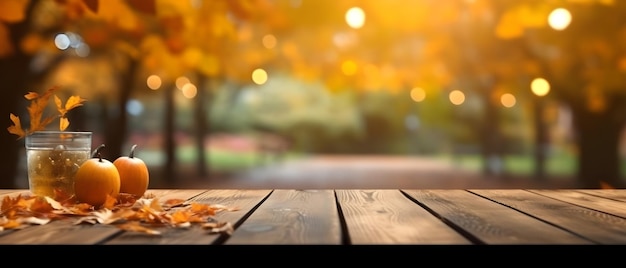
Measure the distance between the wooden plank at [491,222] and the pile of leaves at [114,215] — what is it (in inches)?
22.4

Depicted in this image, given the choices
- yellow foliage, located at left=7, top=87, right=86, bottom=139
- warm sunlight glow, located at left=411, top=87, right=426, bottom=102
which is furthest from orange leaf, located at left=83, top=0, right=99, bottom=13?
warm sunlight glow, located at left=411, top=87, right=426, bottom=102

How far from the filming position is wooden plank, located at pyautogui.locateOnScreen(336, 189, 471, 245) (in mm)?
Answer: 1463

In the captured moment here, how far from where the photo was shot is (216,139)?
26.8m

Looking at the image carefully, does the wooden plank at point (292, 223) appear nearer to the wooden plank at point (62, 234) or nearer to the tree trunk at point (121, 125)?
the wooden plank at point (62, 234)

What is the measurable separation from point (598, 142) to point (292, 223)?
8.91 metres

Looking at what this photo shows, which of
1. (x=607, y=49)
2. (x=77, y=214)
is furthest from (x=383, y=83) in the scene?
(x=77, y=214)

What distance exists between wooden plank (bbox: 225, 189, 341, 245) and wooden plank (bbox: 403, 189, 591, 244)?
11.8 inches

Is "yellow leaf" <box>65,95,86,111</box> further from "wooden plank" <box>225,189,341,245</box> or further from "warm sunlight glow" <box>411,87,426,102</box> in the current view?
"warm sunlight glow" <box>411,87,426,102</box>

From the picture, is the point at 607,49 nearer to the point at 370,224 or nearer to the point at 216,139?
the point at 370,224

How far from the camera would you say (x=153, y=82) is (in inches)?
643

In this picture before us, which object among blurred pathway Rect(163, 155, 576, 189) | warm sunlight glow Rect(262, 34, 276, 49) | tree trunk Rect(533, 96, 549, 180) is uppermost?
warm sunlight glow Rect(262, 34, 276, 49)

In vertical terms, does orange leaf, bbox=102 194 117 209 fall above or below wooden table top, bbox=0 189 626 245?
Answer: above
